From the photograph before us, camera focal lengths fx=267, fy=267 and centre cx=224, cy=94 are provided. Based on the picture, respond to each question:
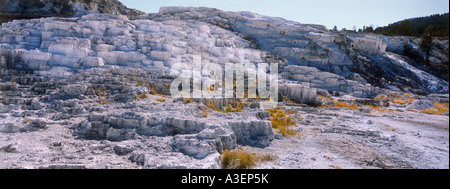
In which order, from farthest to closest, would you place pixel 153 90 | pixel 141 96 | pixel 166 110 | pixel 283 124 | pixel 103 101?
pixel 153 90 → pixel 141 96 → pixel 103 101 → pixel 283 124 → pixel 166 110

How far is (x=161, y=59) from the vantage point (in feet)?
46.1

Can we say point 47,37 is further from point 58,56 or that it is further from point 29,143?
point 29,143

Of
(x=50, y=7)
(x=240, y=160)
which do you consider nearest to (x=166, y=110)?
(x=240, y=160)

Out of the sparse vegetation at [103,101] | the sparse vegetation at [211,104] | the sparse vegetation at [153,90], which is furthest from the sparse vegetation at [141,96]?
the sparse vegetation at [211,104]

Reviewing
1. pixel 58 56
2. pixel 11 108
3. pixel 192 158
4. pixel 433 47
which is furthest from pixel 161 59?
pixel 433 47

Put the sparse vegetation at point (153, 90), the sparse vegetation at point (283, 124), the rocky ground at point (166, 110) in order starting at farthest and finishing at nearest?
the sparse vegetation at point (153, 90) < the sparse vegetation at point (283, 124) < the rocky ground at point (166, 110)

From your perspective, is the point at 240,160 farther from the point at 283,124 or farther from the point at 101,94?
the point at 101,94

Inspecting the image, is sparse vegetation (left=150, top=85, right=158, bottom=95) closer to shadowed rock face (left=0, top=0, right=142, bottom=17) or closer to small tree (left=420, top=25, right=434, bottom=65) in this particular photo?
shadowed rock face (left=0, top=0, right=142, bottom=17)

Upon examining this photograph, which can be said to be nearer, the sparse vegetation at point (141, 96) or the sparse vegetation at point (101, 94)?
the sparse vegetation at point (101, 94)

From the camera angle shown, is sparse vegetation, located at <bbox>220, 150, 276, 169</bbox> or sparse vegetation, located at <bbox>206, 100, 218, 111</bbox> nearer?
sparse vegetation, located at <bbox>220, 150, 276, 169</bbox>

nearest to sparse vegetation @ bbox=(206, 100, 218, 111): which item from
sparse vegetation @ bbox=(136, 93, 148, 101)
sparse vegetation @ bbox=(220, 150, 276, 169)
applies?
sparse vegetation @ bbox=(136, 93, 148, 101)

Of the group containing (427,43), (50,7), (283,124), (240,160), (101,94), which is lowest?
(283,124)

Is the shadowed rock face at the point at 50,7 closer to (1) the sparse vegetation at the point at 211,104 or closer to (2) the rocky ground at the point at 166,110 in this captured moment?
(2) the rocky ground at the point at 166,110
